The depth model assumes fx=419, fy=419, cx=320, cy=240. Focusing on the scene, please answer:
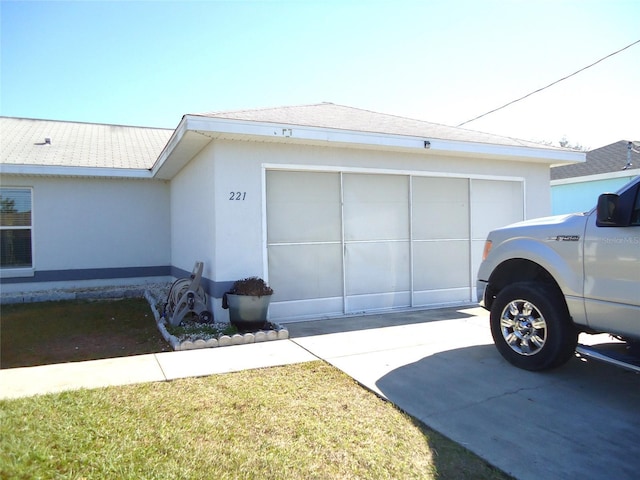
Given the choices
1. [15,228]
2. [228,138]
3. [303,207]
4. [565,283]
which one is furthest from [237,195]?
[15,228]

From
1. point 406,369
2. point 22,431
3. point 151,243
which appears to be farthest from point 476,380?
point 151,243

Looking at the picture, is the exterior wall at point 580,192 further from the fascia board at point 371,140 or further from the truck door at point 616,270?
the truck door at point 616,270

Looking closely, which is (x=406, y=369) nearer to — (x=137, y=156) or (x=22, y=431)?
Result: (x=22, y=431)

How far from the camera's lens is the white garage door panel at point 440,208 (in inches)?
348

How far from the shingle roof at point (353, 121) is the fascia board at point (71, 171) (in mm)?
5059

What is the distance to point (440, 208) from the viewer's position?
9.09 metres

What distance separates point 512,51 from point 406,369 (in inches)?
425

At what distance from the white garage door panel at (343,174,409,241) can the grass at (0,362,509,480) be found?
4.33m

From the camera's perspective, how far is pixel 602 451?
312cm

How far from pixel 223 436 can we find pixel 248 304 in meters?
3.25

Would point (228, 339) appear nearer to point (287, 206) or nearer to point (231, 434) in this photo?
point (287, 206)

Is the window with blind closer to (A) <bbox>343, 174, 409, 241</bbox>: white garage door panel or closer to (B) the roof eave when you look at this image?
(B) the roof eave

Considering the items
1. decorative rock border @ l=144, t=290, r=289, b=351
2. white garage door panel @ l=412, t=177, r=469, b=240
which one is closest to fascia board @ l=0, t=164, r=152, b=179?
decorative rock border @ l=144, t=290, r=289, b=351

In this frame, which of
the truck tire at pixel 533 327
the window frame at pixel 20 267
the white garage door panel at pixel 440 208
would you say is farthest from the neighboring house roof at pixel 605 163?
the window frame at pixel 20 267
